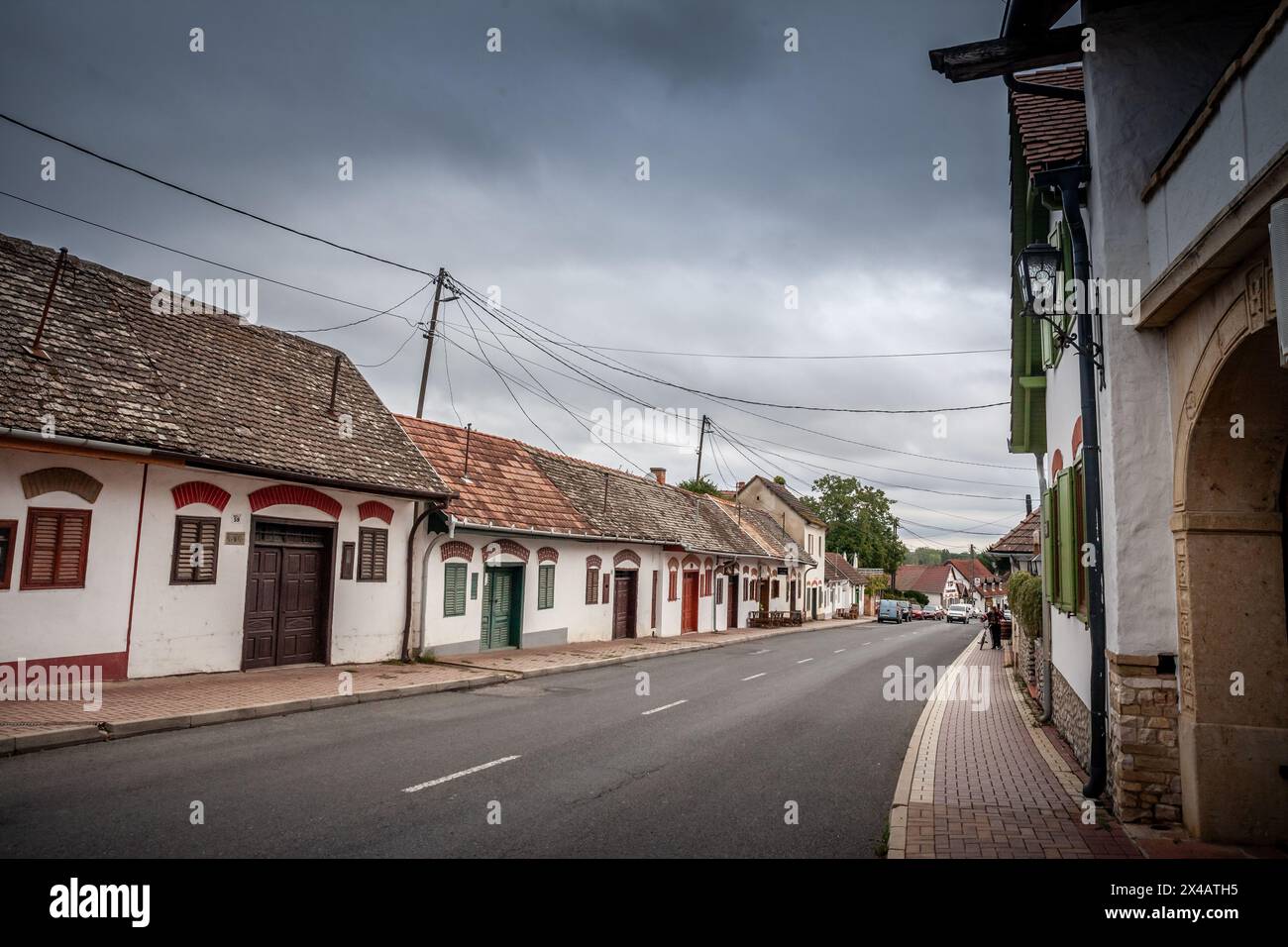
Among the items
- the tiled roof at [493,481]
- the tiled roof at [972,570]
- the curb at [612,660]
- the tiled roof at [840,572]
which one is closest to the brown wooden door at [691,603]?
the curb at [612,660]

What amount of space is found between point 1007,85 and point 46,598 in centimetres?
1372

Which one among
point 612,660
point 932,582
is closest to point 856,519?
point 932,582

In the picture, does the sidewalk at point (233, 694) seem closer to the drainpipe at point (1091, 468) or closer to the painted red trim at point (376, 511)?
the painted red trim at point (376, 511)

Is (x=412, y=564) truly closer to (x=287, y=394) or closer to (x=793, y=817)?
(x=287, y=394)

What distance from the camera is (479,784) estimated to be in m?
7.41

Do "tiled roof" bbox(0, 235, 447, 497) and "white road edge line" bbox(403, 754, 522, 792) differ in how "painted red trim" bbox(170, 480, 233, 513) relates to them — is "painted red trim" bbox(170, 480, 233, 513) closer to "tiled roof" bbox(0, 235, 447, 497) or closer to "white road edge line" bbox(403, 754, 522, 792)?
"tiled roof" bbox(0, 235, 447, 497)

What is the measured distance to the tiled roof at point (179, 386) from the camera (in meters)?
11.2

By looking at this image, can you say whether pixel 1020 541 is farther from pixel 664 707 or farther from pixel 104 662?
pixel 104 662

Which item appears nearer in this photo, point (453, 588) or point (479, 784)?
point (479, 784)

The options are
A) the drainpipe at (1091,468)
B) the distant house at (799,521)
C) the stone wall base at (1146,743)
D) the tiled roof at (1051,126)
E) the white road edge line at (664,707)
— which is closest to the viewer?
the stone wall base at (1146,743)

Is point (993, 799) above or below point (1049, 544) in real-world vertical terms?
below

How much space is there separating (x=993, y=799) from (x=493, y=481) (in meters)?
16.1

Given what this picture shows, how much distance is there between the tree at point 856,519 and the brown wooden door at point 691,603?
47.1 metres
